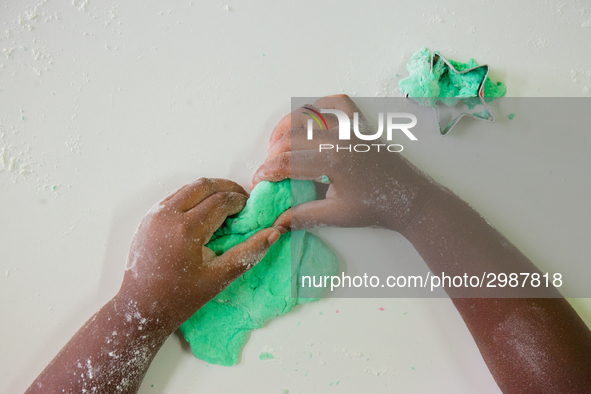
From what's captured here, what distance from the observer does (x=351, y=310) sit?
91cm

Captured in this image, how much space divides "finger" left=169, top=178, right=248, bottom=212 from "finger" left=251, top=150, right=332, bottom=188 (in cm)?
12

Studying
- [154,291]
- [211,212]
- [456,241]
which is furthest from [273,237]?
[456,241]

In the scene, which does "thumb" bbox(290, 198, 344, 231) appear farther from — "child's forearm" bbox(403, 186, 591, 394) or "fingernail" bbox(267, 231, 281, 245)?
"child's forearm" bbox(403, 186, 591, 394)

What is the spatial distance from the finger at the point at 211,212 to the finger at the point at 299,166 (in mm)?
103

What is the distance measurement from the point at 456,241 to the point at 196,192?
59 cm

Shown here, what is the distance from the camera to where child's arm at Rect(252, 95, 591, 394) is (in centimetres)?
71

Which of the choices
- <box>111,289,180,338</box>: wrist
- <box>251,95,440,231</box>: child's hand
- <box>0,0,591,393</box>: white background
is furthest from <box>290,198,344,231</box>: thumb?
<box>111,289,180,338</box>: wrist

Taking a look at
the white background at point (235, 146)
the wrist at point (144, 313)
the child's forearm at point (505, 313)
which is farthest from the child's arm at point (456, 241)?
the wrist at point (144, 313)

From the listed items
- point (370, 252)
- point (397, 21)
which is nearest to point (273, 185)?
point (370, 252)

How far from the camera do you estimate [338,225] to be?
84 centimetres

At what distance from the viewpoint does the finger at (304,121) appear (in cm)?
88

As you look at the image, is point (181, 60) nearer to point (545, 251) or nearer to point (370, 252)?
point (370, 252)

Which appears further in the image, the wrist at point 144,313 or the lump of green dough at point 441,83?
the lump of green dough at point 441,83

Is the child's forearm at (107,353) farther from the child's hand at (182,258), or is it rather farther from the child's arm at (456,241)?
the child's arm at (456,241)
